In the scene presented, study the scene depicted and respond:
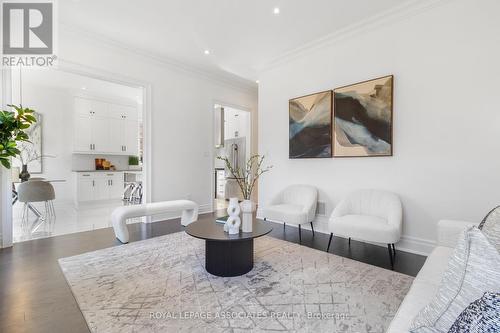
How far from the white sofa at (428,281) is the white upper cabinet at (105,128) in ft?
24.9

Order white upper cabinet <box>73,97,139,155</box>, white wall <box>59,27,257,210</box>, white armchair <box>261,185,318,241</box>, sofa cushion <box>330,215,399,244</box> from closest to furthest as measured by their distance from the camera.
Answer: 1. sofa cushion <box>330,215,399,244</box>
2. white armchair <box>261,185,318,241</box>
3. white wall <box>59,27,257,210</box>
4. white upper cabinet <box>73,97,139,155</box>

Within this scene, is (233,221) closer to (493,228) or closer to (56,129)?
(493,228)

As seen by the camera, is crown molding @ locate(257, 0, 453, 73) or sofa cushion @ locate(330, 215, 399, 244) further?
crown molding @ locate(257, 0, 453, 73)

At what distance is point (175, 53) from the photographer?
4410mm

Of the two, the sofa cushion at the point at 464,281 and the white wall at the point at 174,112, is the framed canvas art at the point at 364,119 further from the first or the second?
the white wall at the point at 174,112

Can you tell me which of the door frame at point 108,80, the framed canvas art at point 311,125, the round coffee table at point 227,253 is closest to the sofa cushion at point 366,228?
the round coffee table at point 227,253

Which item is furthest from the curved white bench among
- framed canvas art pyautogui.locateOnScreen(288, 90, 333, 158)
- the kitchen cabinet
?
the kitchen cabinet

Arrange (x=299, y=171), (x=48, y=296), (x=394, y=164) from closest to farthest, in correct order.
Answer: (x=48, y=296), (x=394, y=164), (x=299, y=171)

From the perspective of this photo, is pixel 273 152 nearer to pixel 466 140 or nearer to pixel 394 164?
pixel 394 164

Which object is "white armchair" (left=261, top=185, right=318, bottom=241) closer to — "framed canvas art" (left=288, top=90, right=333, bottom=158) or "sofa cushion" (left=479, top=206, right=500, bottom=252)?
"framed canvas art" (left=288, top=90, right=333, bottom=158)

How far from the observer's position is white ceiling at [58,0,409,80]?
304 cm

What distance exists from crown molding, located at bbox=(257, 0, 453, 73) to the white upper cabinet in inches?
205

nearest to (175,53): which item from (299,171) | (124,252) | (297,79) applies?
(297,79)

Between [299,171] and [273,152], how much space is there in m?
0.68
